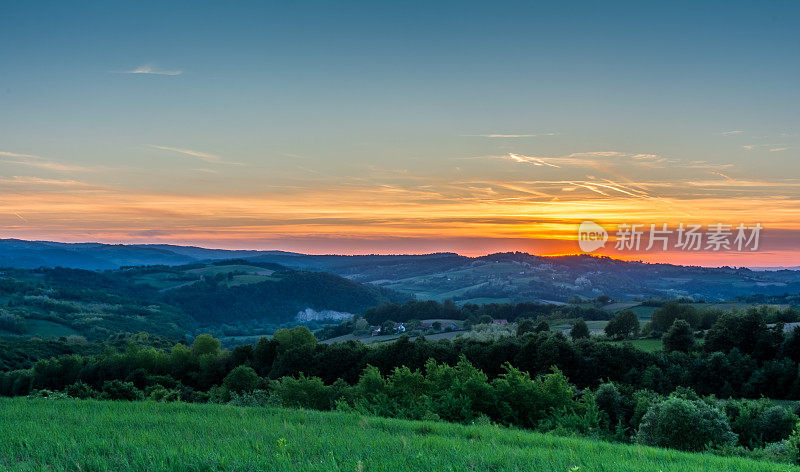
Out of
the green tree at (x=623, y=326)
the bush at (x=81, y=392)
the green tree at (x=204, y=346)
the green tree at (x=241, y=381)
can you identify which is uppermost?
the bush at (x=81, y=392)

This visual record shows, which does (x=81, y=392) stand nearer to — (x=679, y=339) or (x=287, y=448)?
(x=287, y=448)

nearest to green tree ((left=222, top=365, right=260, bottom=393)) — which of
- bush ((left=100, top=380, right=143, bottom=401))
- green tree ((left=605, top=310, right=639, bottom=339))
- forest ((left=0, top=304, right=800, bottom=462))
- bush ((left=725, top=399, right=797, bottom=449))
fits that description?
forest ((left=0, top=304, right=800, bottom=462))

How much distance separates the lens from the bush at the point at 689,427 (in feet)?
56.1

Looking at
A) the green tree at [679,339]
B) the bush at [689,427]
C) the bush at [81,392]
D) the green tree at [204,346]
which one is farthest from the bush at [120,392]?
the green tree at [679,339]

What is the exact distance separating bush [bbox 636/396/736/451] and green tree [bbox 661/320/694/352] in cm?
5306

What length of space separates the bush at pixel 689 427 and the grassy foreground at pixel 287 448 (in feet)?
20.2

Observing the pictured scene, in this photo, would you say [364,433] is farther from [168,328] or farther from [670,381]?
[168,328]

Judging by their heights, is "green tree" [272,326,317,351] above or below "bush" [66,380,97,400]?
below


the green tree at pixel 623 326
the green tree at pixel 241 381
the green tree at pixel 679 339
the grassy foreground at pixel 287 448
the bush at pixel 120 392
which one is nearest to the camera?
the grassy foreground at pixel 287 448

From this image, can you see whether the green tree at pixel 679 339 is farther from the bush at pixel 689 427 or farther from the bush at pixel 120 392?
the bush at pixel 120 392

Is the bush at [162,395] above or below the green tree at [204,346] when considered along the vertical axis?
above

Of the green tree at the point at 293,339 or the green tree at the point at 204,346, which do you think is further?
the green tree at the point at 204,346

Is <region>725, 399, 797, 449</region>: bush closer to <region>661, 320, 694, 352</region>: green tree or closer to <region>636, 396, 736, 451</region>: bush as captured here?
<region>636, 396, 736, 451</region>: bush

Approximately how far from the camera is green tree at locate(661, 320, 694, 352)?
65.3 metres
